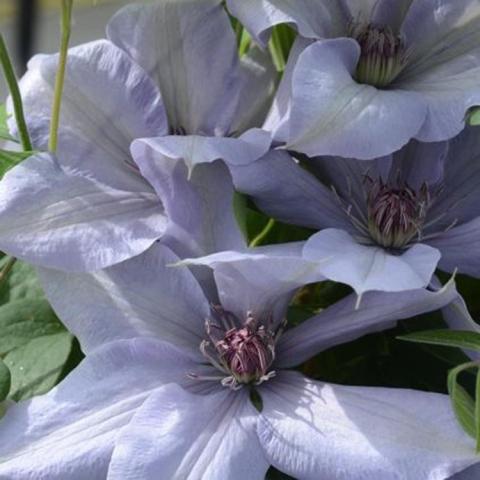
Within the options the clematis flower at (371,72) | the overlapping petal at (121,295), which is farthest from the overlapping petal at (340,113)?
the overlapping petal at (121,295)

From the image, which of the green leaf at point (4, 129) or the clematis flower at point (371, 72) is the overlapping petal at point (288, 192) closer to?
the clematis flower at point (371, 72)

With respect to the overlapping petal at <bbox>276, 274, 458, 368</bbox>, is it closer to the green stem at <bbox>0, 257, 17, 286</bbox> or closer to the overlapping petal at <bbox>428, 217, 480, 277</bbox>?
the overlapping petal at <bbox>428, 217, 480, 277</bbox>

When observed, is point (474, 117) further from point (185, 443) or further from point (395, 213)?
point (185, 443)

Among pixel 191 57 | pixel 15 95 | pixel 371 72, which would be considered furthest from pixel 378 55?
pixel 15 95

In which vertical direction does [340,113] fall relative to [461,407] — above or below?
above

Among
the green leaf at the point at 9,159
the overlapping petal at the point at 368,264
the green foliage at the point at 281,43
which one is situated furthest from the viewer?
the green foliage at the point at 281,43

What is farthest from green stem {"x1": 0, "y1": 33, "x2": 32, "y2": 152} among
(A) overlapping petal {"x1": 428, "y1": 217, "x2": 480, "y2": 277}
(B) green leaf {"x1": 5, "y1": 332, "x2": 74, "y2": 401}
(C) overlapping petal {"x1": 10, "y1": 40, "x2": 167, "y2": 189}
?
(A) overlapping petal {"x1": 428, "y1": 217, "x2": 480, "y2": 277}

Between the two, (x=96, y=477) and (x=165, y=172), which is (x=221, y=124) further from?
(x=96, y=477)
